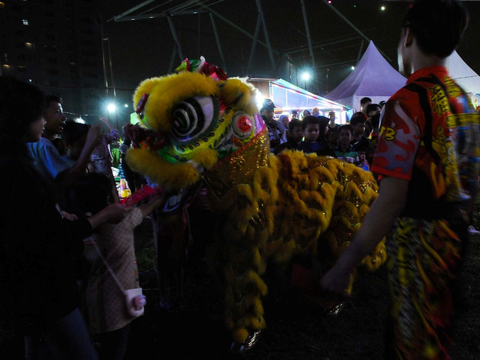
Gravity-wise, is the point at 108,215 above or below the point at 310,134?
below

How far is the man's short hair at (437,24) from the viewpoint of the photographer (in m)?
1.01

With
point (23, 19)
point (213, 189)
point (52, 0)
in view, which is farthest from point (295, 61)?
point (52, 0)

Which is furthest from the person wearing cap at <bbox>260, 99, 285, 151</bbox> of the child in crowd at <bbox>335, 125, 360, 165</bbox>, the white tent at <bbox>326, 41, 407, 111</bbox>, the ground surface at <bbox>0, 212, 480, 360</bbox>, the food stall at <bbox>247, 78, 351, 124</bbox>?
the white tent at <bbox>326, 41, 407, 111</bbox>

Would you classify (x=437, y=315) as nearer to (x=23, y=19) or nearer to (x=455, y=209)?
(x=455, y=209)

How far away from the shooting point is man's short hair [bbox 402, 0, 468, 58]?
1.01 metres

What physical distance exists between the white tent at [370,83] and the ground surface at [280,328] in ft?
26.6

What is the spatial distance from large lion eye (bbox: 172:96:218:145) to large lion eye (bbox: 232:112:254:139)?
4.9 inches

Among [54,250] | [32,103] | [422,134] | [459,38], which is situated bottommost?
[54,250]

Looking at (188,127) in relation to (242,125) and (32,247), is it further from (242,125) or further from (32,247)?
(32,247)

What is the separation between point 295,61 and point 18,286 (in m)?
21.9

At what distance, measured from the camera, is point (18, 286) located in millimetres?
1179

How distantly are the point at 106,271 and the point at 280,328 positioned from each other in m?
1.43

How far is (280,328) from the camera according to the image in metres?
2.52

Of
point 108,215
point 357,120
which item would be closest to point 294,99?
point 357,120
